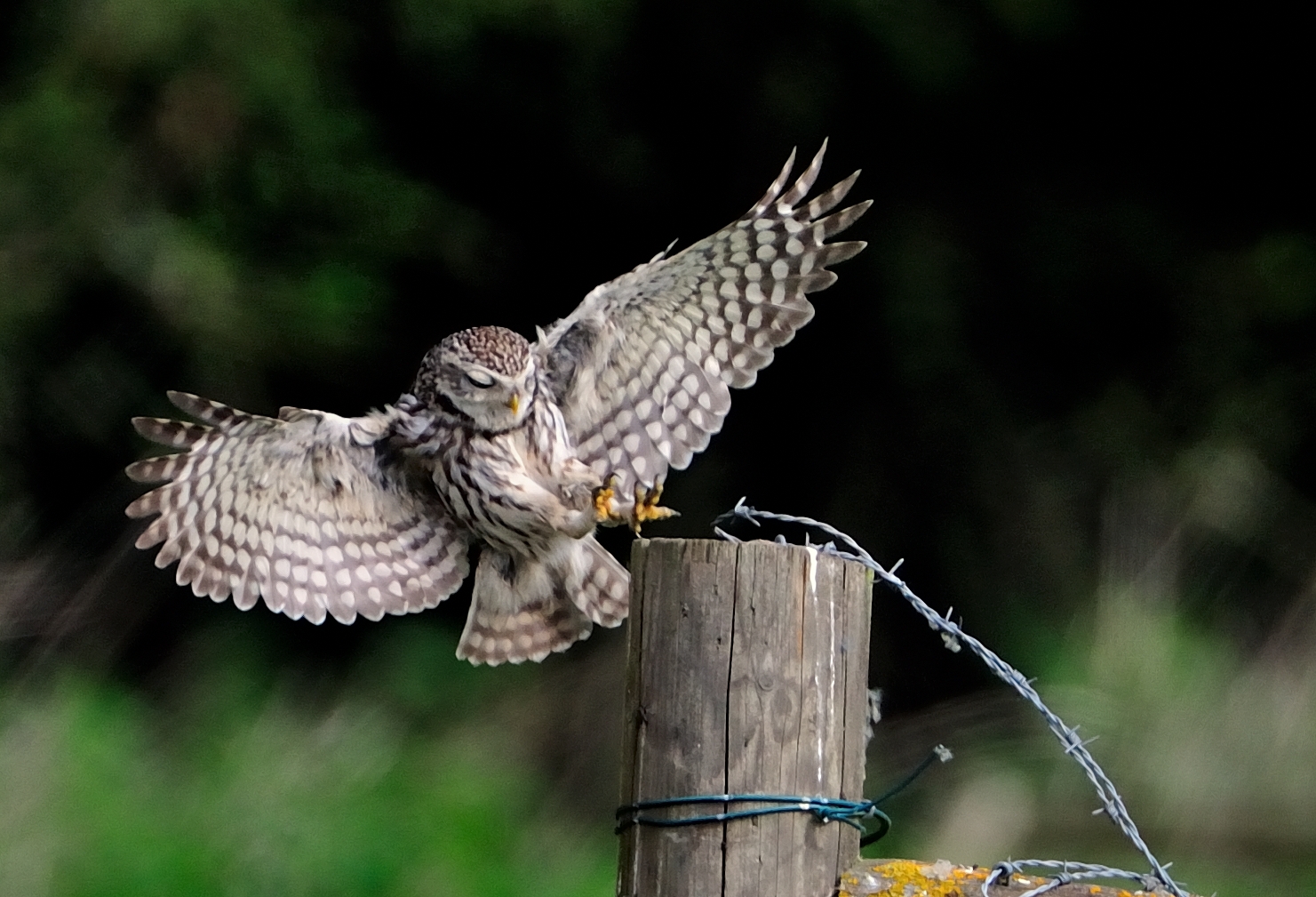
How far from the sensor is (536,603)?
339 cm

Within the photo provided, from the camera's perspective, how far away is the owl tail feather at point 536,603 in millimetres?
3328

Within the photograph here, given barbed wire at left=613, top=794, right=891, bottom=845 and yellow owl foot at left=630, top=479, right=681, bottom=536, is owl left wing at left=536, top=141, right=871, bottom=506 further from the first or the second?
barbed wire at left=613, top=794, right=891, bottom=845

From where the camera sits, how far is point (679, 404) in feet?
10.5

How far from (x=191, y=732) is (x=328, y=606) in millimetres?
1069

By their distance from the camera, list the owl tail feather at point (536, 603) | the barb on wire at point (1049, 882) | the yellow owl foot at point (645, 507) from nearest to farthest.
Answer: the barb on wire at point (1049, 882), the yellow owl foot at point (645, 507), the owl tail feather at point (536, 603)

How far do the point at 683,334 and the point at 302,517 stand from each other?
0.92m

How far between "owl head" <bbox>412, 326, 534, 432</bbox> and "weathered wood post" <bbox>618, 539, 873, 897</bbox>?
1.35 meters

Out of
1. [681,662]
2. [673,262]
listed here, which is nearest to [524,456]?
[673,262]

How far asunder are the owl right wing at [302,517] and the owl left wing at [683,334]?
15.9 inches

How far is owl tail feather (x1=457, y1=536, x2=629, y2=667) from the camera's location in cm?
333

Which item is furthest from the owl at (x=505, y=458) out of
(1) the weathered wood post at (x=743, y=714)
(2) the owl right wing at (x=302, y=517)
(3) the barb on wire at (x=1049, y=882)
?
(3) the barb on wire at (x=1049, y=882)

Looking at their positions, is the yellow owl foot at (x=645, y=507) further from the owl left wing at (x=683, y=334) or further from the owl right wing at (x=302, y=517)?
the owl right wing at (x=302, y=517)

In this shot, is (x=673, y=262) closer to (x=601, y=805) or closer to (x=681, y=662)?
(x=681, y=662)

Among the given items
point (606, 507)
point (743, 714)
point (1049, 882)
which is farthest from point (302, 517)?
point (1049, 882)
